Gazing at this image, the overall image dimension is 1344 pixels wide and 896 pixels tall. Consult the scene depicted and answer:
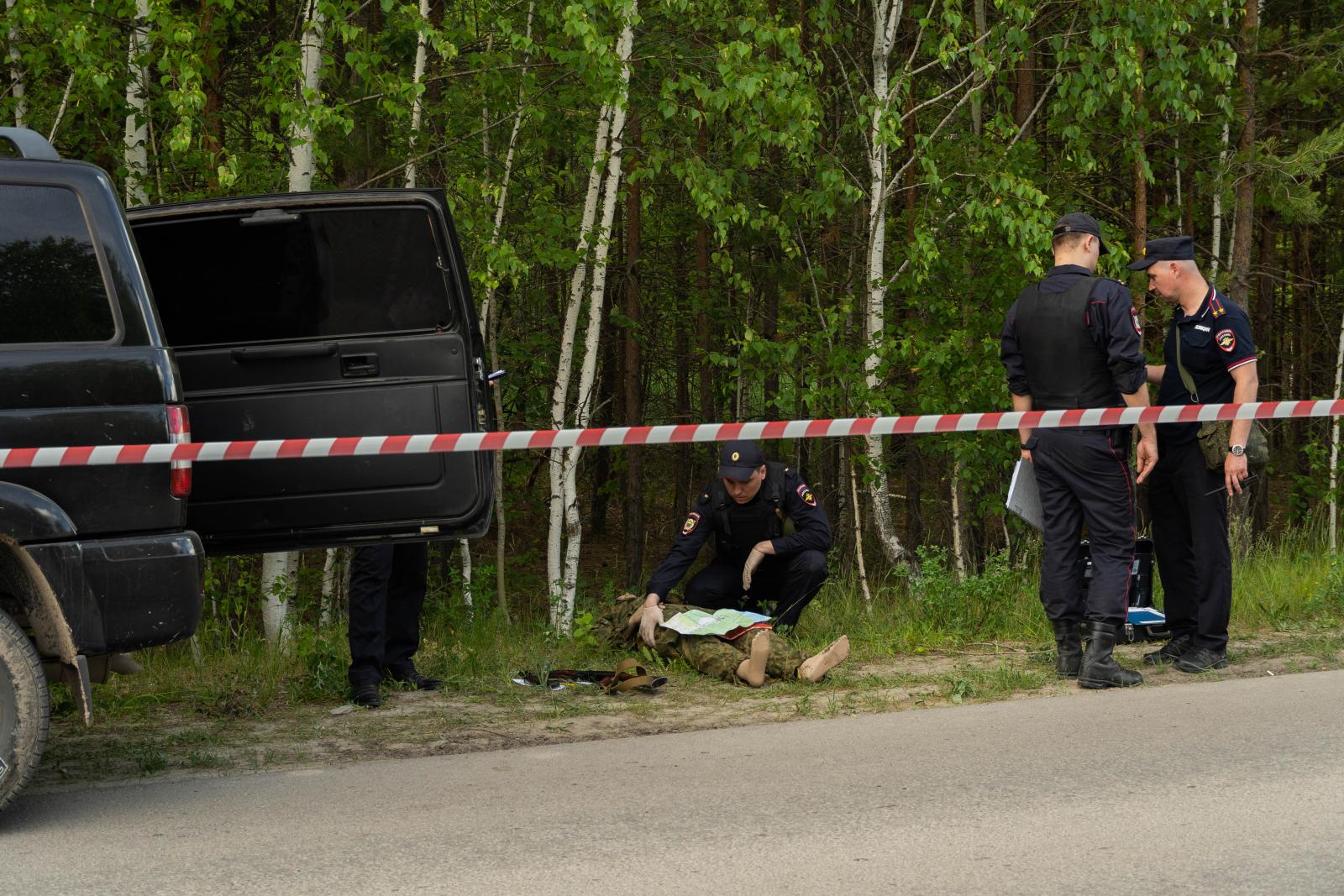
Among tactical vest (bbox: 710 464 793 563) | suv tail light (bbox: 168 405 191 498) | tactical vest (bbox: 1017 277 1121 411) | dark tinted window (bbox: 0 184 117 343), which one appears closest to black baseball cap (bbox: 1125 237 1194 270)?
tactical vest (bbox: 1017 277 1121 411)

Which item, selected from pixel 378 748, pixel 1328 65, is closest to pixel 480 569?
pixel 378 748

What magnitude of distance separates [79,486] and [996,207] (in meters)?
7.89

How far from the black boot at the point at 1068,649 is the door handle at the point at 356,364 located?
3286mm

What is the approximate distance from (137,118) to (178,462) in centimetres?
612

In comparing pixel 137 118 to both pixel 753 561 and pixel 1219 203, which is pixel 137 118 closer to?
pixel 753 561

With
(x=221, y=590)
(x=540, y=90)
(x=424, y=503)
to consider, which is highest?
(x=540, y=90)

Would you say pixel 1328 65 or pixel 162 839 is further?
pixel 1328 65

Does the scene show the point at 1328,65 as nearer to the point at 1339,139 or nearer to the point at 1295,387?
the point at 1339,139

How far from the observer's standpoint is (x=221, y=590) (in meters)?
11.0

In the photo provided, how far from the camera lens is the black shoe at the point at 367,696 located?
5.88 meters

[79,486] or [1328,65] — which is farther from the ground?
[1328,65]

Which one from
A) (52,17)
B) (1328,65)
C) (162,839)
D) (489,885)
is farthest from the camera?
(1328,65)

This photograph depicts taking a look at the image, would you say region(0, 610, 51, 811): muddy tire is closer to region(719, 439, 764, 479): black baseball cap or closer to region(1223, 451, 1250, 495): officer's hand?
region(719, 439, 764, 479): black baseball cap

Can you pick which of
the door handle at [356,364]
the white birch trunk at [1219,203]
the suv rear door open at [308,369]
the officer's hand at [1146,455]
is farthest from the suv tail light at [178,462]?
the white birch trunk at [1219,203]
